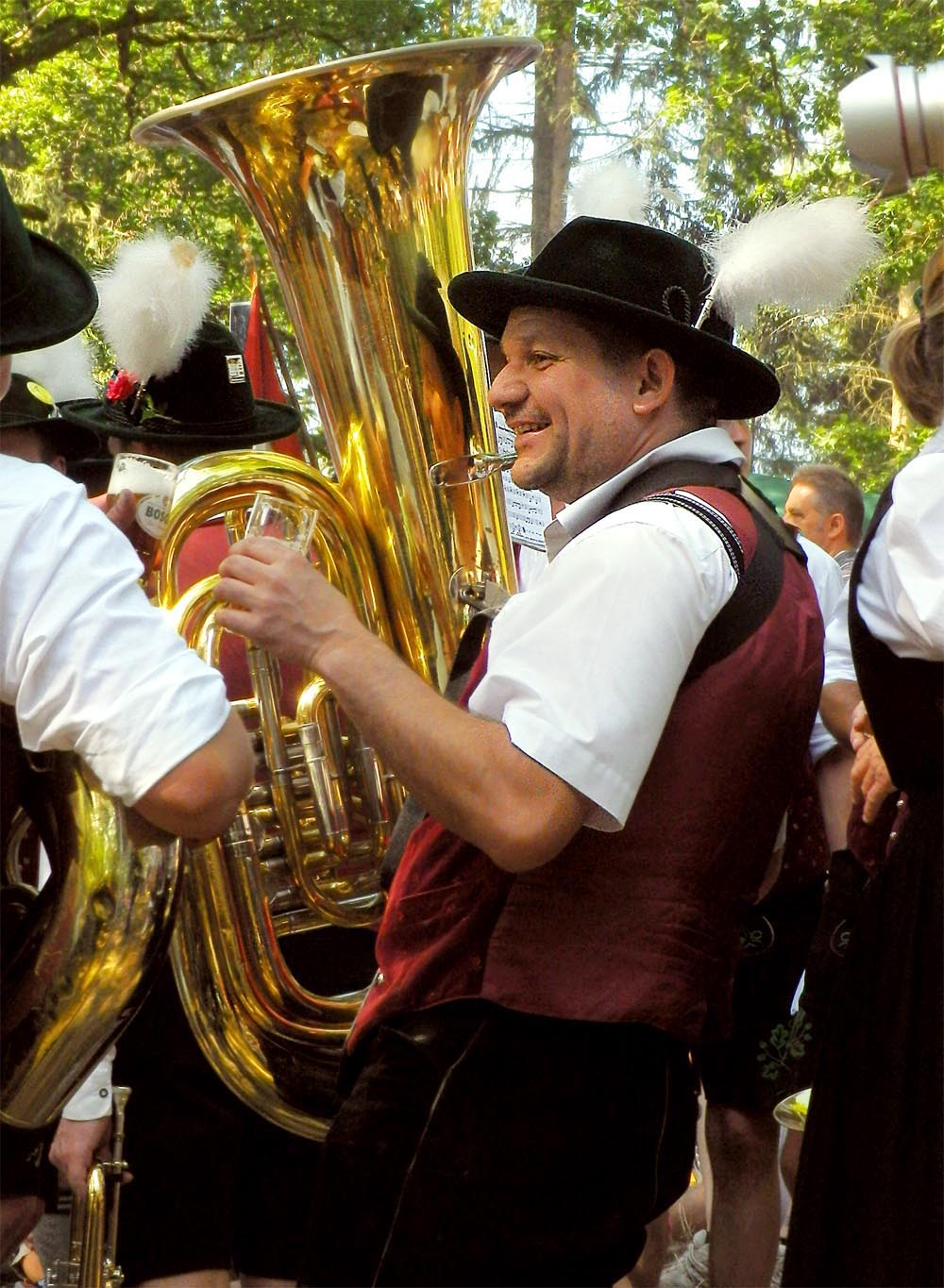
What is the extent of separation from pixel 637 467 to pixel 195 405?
1449mm

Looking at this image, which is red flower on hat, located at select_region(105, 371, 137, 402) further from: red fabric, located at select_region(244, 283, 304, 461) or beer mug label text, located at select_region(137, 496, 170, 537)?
red fabric, located at select_region(244, 283, 304, 461)

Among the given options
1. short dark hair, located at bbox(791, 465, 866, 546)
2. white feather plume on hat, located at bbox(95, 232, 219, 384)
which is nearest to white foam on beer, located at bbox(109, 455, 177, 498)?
white feather plume on hat, located at bbox(95, 232, 219, 384)

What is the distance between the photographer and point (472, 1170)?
176 centimetres

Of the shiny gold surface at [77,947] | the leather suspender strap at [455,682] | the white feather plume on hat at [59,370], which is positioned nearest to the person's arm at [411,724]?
the shiny gold surface at [77,947]

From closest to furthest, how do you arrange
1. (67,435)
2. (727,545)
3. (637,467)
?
(727,545) < (637,467) < (67,435)

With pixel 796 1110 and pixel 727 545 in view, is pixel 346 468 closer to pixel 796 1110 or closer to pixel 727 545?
pixel 727 545

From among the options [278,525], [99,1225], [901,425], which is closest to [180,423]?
[278,525]

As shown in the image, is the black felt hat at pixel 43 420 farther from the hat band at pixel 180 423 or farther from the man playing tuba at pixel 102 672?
the man playing tuba at pixel 102 672

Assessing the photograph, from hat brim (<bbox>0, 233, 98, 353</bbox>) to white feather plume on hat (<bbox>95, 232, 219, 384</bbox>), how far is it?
75 centimetres

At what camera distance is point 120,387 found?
312 centimetres

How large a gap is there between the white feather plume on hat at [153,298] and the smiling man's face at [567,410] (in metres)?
0.93

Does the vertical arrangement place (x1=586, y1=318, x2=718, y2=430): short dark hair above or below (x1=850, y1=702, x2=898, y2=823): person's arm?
above

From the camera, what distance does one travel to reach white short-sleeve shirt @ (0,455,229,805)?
1.58m

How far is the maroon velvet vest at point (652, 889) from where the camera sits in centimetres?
176
